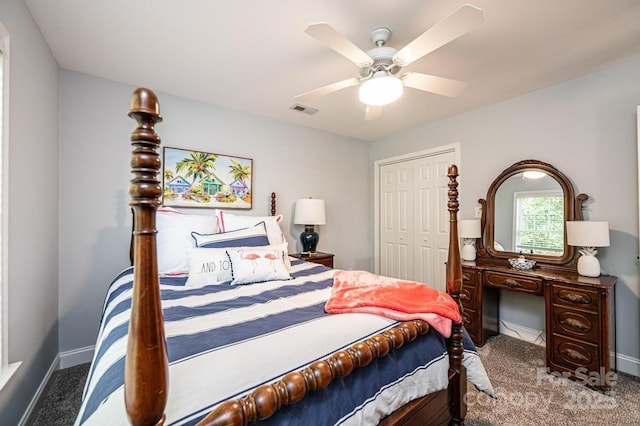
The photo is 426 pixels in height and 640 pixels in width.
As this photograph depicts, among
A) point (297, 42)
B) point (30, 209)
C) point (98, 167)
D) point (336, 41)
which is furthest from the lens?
point (98, 167)

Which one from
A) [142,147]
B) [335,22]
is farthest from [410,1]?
[142,147]

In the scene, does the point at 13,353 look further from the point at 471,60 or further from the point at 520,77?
the point at 520,77

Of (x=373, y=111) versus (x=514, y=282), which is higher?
(x=373, y=111)

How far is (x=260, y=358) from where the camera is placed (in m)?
0.88

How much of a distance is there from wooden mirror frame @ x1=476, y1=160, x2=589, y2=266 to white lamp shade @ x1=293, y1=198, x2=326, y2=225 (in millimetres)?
1802

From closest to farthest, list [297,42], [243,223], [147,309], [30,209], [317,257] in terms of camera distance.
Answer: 1. [147,309]
2. [30,209]
3. [297,42]
4. [243,223]
5. [317,257]

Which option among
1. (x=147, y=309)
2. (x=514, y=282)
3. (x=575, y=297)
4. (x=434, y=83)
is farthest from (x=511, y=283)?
(x=147, y=309)

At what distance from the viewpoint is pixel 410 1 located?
1585mm

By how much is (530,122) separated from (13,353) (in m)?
4.29

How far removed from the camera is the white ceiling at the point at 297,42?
1.65 metres

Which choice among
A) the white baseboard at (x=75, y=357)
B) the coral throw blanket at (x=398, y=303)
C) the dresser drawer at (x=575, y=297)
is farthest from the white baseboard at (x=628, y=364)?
the white baseboard at (x=75, y=357)

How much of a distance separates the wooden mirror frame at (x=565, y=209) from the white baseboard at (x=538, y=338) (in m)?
0.71

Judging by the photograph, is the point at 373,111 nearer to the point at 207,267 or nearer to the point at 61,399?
the point at 207,267

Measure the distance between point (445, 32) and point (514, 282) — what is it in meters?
2.17
